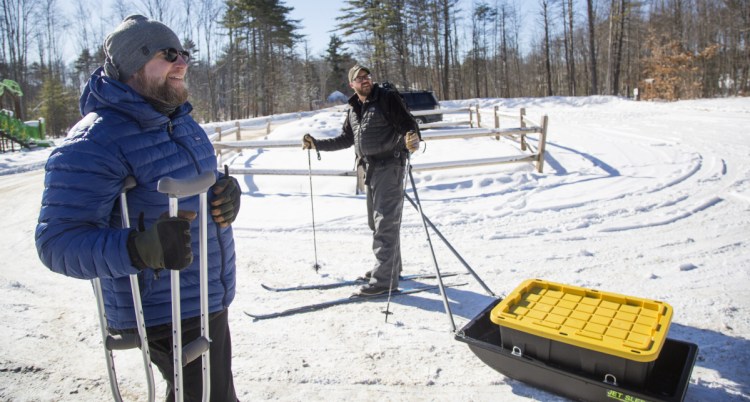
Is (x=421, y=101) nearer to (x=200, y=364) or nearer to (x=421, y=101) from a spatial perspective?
(x=421, y=101)

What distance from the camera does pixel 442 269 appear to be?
5055 millimetres

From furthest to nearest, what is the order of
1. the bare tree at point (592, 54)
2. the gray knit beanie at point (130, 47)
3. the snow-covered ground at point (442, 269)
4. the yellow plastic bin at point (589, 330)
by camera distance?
the bare tree at point (592, 54) < the snow-covered ground at point (442, 269) < the yellow plastic bin at point (589, 330) < the gray knit beanie at point (130, 47)

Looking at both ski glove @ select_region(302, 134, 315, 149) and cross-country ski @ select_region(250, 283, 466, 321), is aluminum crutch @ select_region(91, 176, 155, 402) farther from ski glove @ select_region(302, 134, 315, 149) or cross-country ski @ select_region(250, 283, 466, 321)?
ski glove @ select_region(302, 134, 315, 149)

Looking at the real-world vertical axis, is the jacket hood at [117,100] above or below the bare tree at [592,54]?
below

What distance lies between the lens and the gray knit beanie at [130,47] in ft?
6.01

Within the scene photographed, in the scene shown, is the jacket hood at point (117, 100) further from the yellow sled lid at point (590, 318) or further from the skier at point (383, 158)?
the skier at point (383, 158)

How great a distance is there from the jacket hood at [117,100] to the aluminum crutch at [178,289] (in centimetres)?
39

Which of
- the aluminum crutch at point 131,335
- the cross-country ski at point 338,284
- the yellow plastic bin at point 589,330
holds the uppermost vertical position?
the aluminum crutch at point 131,335

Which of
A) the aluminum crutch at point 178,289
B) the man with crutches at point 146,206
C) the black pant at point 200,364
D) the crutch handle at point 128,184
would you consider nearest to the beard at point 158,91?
the man with crutches at point 146,206

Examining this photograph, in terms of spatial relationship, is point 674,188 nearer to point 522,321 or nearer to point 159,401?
point 522,321

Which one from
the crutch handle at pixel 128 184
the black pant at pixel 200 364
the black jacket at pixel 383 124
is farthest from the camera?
the black jacket at pixel 383 124

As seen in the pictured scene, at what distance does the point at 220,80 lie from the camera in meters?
56.6

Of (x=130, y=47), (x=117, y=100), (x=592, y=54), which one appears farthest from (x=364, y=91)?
(x=592, y=54)

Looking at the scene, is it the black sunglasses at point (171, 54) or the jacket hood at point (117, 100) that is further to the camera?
the black sunglasses at point (171, 54)
